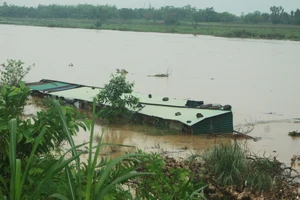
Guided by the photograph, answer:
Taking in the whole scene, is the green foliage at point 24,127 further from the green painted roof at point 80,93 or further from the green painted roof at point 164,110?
the green painted roof at point 80,93

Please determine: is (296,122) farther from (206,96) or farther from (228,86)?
(228,86)

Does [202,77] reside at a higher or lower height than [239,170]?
lower

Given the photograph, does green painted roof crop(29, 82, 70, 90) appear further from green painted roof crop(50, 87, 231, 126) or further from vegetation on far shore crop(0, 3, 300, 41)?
vegetation on far shore crop(0, 3, 300, 41)

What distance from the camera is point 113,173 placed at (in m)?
2.28

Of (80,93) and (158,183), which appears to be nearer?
(158,183)

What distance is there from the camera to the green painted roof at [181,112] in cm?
888

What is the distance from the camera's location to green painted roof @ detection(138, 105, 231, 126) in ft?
29.1

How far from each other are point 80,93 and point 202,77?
28.6ft

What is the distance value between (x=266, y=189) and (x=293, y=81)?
15128mm

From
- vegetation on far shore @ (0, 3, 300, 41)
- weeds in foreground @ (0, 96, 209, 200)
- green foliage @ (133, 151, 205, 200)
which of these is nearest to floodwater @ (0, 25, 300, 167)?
green foliage @ (133, 151, 205, 200)

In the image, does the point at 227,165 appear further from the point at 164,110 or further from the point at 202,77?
the point at 202,77

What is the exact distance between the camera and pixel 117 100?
9.55 metres

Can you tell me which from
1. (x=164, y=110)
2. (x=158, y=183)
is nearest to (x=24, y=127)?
(x=158, y=183)

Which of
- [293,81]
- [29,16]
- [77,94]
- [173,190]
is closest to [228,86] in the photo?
[293,81]
